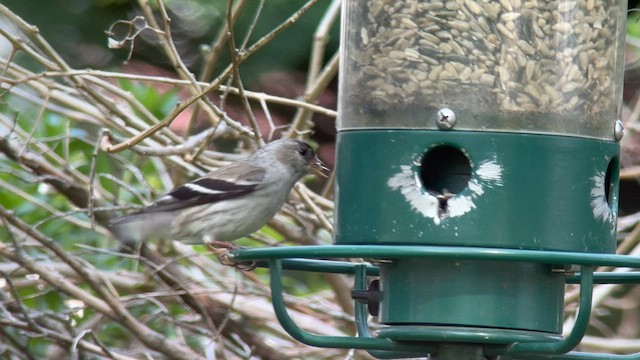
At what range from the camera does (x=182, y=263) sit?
6672 mm

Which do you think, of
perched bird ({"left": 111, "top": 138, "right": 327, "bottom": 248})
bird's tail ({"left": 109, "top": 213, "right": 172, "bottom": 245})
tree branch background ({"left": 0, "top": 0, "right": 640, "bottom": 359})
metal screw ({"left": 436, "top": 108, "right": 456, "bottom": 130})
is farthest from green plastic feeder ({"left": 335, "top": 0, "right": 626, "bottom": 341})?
bird's tail ({"left": 109, "top": 213, "right": 172, "bottom": 245})

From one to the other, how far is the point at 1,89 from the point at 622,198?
3978mm

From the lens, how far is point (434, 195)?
13.7 ft

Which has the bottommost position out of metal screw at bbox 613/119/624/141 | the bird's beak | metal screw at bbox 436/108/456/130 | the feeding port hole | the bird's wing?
the bird's wing

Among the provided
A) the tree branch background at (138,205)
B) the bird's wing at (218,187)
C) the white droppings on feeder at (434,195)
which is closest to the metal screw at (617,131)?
the white droppings on feeder at (434,195)

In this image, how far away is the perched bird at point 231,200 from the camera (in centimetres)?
595

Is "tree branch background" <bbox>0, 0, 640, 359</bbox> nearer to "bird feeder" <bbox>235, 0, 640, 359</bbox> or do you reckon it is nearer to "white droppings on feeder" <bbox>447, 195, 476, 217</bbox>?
"bird feeder" <bbox>235, 0, 640, 359</bbox>

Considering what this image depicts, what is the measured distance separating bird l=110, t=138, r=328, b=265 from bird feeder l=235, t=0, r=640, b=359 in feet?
5.17

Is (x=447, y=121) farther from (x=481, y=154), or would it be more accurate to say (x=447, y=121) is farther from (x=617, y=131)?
(x=617, y=131)


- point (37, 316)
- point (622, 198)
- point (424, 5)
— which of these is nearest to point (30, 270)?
point (37, 316)

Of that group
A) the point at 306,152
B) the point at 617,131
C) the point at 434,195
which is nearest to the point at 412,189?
the point at 434,195

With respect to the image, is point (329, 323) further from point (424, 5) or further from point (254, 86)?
point (424, 5)

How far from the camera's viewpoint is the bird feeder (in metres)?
3.99

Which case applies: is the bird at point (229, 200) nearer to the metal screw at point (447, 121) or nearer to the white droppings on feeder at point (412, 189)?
the white droppings on feeder at point (412, 189)
